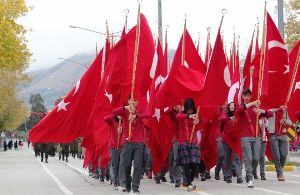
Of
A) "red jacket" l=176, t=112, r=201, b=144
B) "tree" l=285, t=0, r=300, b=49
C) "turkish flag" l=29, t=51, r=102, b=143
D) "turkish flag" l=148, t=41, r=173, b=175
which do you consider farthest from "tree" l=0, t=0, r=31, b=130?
"red jacket" l=176, t=112, r=201, b=144

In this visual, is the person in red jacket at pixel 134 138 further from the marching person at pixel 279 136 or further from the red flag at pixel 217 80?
the marching person at pixel 279 136

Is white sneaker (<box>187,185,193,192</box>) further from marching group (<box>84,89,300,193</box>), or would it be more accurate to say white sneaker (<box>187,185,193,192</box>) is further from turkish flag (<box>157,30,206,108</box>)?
turkish flag (<box>157,30,206,108</box>)

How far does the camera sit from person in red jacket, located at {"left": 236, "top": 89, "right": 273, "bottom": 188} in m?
14.5

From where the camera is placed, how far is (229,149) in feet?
54.3

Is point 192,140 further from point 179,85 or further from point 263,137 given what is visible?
point 263,137

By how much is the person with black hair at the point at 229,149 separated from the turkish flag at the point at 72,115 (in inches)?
134

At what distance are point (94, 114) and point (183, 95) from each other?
1.99m

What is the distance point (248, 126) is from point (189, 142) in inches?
52.2

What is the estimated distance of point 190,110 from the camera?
14.2 m

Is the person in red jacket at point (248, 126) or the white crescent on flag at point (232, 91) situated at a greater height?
the white crescent on flag at point (232, 91)

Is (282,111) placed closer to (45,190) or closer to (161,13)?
(45,190)

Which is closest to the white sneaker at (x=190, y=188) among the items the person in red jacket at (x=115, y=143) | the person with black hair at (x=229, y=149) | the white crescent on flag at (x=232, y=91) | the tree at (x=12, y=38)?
the person in red jacket at (x=115, y=143)

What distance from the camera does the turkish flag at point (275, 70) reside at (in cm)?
1611

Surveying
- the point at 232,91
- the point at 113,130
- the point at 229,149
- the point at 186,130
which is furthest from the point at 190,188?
the point at 232,91
